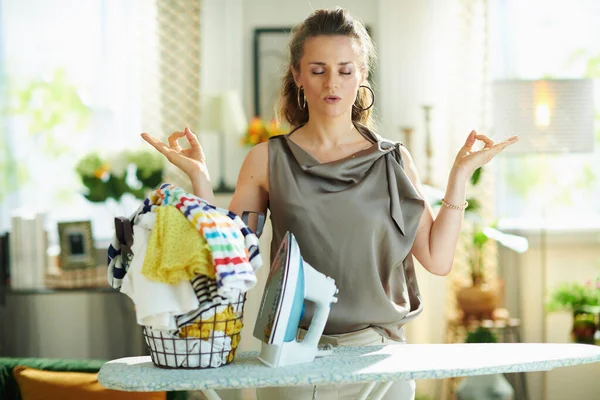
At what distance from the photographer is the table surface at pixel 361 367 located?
1.33 m

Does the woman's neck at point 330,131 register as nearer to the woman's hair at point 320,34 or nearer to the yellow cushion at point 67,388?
the woman's hair at point 320,34

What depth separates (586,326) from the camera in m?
3.54

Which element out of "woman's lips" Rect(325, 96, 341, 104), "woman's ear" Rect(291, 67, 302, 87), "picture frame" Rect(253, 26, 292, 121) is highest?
"picture frame" Rect(253, 26, 292, 121)

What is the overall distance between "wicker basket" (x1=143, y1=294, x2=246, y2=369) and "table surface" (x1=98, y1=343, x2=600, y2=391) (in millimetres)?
17

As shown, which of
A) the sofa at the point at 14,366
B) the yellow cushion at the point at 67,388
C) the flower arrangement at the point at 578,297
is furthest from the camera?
the flower arrangement at the point at 578,297

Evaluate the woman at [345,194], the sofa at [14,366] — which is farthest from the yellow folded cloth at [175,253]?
the sofa at [14,366]

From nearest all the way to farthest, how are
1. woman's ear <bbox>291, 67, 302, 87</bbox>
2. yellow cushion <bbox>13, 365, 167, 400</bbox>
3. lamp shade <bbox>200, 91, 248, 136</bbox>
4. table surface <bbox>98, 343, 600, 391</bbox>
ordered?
table surface <bbox>98, 343, 600, 391</bbox> < woman's ear <bbox>291, 67, 302, 87</bbox> < yellow cushion <bbox>13, 365, 167, 400</bbox> < lamp shade <bbox>200, 91, 248, 136</bbox>

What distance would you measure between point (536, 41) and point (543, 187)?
0.75m

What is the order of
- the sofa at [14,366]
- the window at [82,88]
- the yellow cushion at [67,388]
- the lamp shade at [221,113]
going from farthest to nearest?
the lamp shade at [221,113] < the window at [82,88] < the sofa at [14,366] < the yellow cushion at [67,388]

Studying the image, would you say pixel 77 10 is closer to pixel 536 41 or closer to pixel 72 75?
pixel 72 75

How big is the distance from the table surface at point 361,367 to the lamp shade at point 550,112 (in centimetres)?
233

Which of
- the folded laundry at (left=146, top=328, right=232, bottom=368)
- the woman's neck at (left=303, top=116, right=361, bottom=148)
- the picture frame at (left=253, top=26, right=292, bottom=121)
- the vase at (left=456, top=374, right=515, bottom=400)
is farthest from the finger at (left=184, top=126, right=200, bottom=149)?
the picture frame at (left=253, top=26, right=292, bottom=121)

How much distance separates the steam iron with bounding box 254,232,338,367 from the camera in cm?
140

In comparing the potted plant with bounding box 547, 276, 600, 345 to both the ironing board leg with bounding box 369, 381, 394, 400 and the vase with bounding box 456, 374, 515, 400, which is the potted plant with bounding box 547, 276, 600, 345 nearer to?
the vase with bounding box 456, 374, 515, 400
